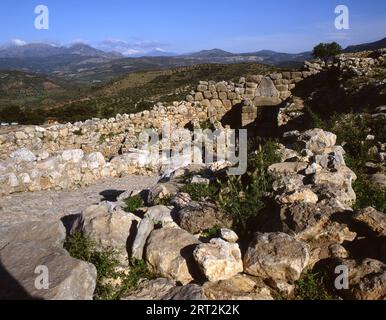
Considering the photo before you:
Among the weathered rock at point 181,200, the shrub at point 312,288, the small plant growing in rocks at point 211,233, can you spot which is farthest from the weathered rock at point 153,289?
the weathered rock at point 181,200

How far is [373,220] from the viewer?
5.32 m

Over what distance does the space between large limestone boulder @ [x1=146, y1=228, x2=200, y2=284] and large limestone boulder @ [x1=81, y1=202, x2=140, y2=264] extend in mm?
358

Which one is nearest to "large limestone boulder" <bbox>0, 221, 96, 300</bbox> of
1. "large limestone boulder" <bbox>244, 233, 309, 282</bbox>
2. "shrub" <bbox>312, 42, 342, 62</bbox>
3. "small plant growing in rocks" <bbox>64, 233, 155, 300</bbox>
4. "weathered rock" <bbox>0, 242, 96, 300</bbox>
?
"weathered rock" <bbox>0, 242, 96, 300</bbox>

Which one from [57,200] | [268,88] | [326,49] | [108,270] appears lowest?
[57,200]

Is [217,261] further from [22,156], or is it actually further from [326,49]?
[326,49]

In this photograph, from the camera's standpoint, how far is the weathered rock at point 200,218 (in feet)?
19.9

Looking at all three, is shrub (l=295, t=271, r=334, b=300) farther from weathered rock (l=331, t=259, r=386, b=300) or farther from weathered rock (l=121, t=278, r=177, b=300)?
weathered rock (l=121, t=278, r=177, b=300)

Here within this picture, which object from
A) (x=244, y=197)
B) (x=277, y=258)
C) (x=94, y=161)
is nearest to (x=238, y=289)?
(x=277, y=258)

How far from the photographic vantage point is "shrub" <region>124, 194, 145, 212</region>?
744 cm

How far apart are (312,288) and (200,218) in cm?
193

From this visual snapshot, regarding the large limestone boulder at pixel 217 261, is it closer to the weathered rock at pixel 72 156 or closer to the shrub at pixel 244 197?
→ the shrub at pixel 244 197

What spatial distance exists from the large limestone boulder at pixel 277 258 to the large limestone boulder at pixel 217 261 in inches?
6.2

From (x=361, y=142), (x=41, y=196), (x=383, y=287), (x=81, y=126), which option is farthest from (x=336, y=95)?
(x=383, y=287)
